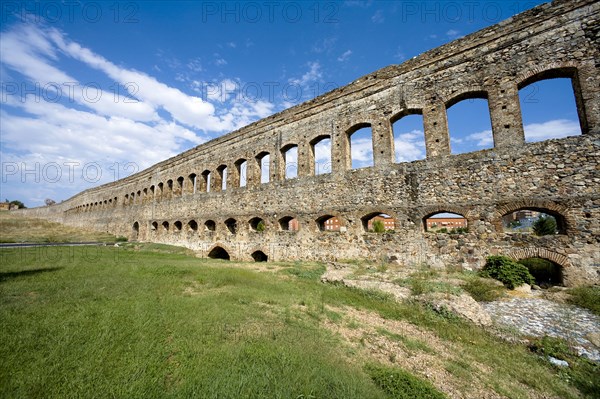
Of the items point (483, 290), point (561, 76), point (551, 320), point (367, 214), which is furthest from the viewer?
point (367, 214)

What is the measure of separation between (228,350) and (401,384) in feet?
7.46

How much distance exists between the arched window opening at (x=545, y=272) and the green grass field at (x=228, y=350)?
4629 millimetres

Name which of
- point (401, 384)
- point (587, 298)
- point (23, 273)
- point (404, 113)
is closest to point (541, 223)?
point (404, 113)

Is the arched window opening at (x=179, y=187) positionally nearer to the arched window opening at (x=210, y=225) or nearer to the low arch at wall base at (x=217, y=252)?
the arched window opening at (x=210, y=225)

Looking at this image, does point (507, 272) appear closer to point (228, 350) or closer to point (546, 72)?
point (546, 72)

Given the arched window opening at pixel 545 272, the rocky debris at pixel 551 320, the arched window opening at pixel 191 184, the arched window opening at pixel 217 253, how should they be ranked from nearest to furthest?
the rocky debris at pixel 551 320 → the arched window opening at pixel 545 272 → the arched window opening at pixel 217 253 → the arched window opening at pixel 191 184

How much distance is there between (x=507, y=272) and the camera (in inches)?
293

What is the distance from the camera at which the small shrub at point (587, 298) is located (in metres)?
5.77

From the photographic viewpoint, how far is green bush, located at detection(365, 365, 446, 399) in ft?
9.84

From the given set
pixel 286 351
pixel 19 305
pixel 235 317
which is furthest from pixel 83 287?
pixel 286 351

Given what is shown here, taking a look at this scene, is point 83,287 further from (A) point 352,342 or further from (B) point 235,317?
(A) point 352,342

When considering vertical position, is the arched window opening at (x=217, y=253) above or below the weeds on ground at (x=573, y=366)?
above

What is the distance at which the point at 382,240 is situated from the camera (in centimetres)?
1027

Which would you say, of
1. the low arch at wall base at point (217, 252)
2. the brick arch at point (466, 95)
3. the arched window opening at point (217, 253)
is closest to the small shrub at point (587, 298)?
the brick arch at point (466, 95)
